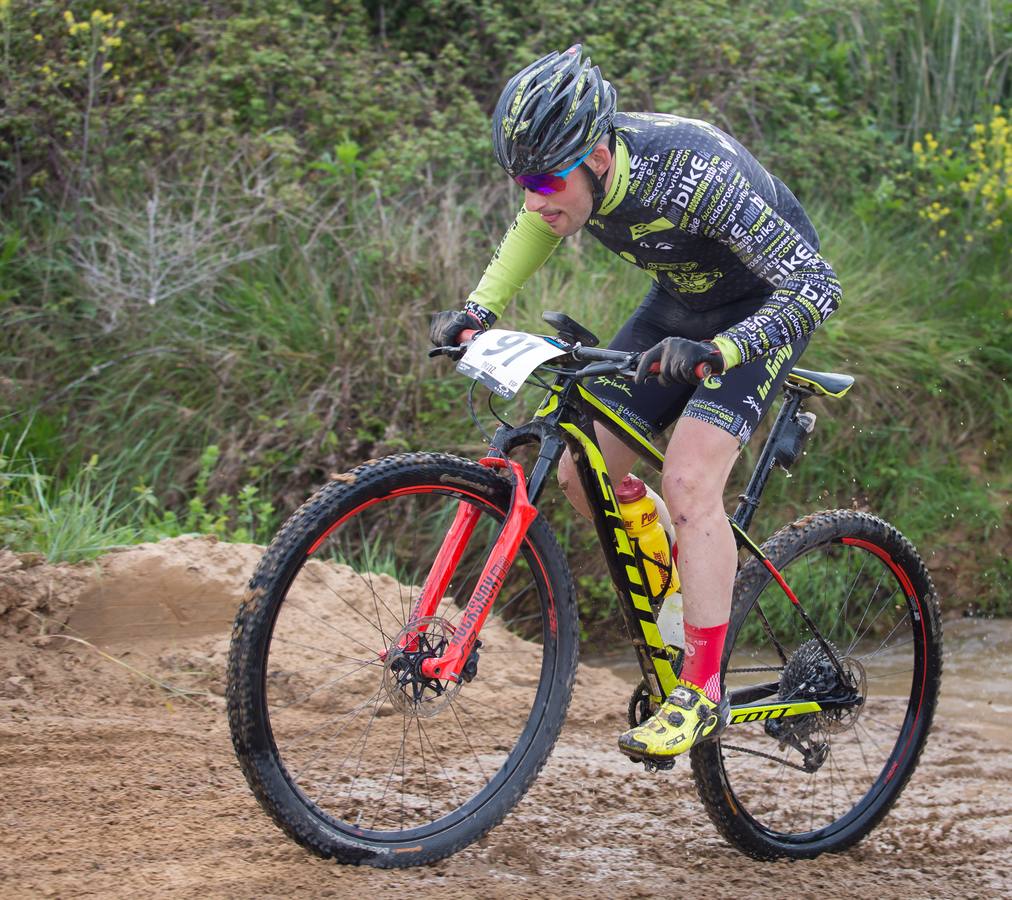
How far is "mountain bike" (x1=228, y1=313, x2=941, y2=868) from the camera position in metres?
3.17

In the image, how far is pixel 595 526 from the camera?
3475 mm

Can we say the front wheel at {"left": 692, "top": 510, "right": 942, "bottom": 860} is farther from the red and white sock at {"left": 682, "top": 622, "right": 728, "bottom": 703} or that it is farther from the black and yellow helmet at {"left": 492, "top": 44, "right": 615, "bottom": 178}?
the black and yellow helmet at {"left": 492, "top": 44, "right": 615, "bottom": 178}

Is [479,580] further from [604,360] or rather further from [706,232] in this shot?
[706,232]

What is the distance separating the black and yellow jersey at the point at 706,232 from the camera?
3414mm

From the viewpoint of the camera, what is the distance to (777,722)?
390cm

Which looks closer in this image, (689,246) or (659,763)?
(659,763)

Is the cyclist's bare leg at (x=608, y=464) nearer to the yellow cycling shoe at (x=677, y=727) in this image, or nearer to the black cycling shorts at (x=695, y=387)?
the black cycling shorts at (x=695, y=387)

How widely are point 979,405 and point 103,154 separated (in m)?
5.63

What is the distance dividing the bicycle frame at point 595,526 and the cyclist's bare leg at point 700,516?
162mm

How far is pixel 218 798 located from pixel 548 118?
87.3 inches

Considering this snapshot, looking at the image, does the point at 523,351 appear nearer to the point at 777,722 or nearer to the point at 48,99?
the point at 777,722

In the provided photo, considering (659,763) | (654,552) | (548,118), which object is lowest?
(659,763)

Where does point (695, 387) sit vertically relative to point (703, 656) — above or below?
above

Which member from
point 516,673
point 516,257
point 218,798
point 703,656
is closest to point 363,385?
Result: point 516,673
